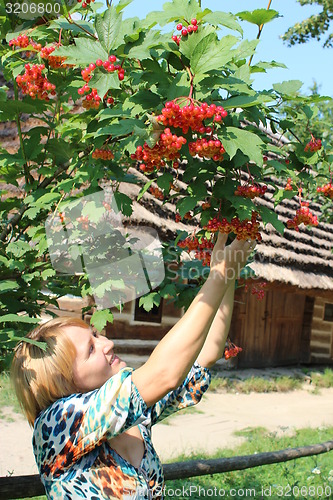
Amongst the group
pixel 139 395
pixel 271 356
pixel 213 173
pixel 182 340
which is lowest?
pixel 271 356

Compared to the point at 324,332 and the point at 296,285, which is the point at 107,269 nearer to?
the point at 296,285

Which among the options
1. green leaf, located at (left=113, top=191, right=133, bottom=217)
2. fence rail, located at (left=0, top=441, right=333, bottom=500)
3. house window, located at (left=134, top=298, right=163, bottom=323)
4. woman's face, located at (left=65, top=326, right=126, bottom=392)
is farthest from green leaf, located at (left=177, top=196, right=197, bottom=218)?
house window, located at (left=134, top=298, right=163, bottom=323)

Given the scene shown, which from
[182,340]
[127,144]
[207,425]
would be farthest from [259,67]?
[207,425]

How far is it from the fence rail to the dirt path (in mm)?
1665

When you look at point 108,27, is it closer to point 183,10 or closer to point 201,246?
point 183,10

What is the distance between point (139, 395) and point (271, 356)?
31.9 ft

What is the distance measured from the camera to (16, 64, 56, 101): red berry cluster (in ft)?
5.98

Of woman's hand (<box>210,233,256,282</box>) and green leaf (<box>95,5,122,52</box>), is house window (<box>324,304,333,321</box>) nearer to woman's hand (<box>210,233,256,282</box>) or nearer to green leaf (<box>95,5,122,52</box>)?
woman's hand (<box>210,233,256,282</box>)

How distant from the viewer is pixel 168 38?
4.85 ft

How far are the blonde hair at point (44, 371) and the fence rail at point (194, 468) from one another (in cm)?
98

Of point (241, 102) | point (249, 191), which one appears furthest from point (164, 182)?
point (241, 102)

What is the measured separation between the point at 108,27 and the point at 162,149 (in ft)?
1.31

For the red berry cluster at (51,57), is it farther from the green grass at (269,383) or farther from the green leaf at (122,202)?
the green grass at (269,383)

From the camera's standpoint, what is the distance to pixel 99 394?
4.28 feet
